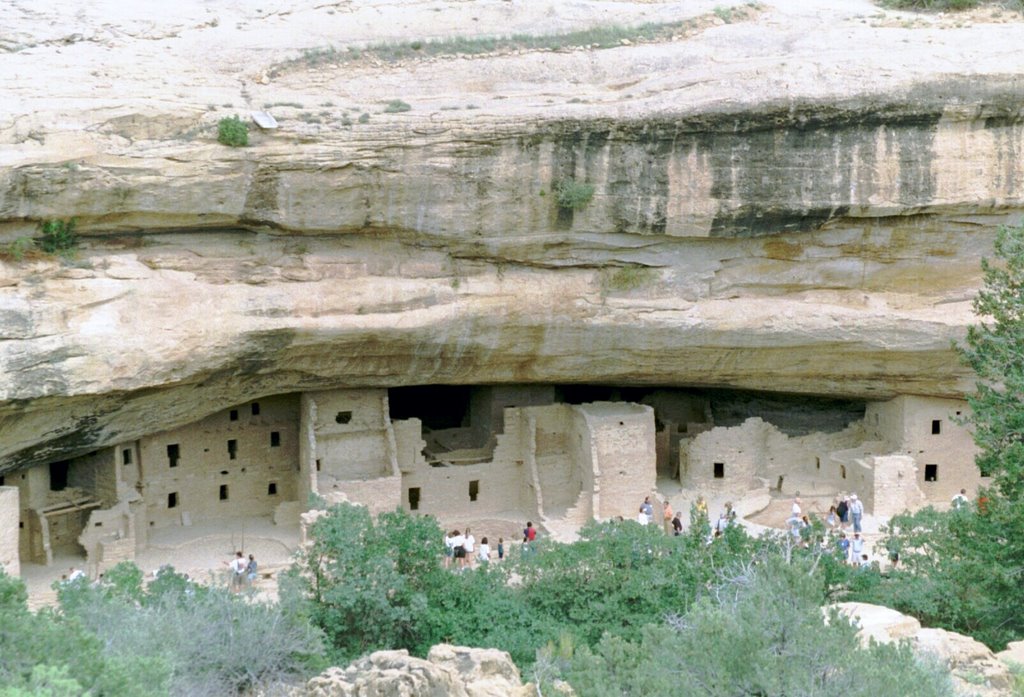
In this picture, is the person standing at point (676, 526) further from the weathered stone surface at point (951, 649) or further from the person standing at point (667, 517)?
the weathered stone surface at point (951, 649)

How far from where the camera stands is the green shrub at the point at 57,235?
17.6 meters

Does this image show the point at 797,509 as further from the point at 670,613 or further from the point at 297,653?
the point at 297,653

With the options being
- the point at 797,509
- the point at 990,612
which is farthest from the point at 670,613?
the point at 797,509

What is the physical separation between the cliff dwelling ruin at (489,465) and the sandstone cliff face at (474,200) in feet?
3.24

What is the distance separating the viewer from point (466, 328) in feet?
66.9

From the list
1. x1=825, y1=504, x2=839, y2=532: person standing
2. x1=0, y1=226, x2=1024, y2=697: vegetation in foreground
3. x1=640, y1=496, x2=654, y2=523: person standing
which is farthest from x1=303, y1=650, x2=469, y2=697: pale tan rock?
x1=825, y1=504, x2=839, y2=532: person standing

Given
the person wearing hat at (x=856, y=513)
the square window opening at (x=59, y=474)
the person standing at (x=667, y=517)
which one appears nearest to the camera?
the person wearing hat at (x=856, y=513)

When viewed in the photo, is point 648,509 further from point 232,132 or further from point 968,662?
point 968,662

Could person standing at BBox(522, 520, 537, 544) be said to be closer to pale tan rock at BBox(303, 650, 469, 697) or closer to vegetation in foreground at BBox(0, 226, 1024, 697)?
vegetation in foreground at BBox(0, 226, 1024, 697)

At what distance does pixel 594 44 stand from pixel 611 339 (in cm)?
404

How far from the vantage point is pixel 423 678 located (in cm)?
1040

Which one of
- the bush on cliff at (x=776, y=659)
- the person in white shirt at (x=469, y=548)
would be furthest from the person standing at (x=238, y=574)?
the bush on cliff at (x=776, y=659)

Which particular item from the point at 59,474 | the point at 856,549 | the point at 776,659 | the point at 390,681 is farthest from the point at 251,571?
the point at 776,659

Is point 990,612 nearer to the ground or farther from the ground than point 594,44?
nearer to the ground
